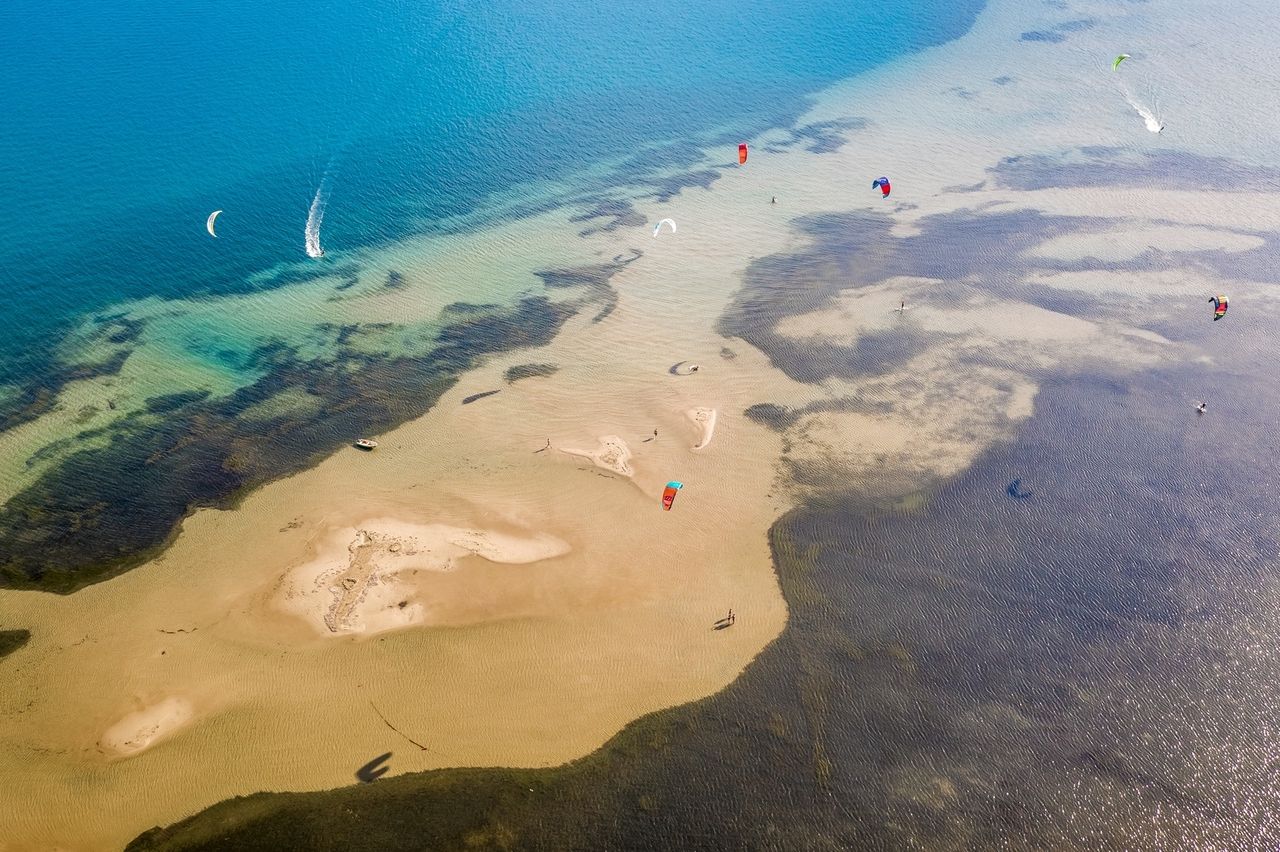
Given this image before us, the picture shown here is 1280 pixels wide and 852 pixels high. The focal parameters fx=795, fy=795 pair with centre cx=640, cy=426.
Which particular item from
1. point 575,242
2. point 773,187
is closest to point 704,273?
point 575,242

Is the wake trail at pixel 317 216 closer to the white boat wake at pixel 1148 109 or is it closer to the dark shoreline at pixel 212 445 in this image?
the dark shoreline at pixel 212 445

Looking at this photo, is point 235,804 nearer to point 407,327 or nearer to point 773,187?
point 407,327

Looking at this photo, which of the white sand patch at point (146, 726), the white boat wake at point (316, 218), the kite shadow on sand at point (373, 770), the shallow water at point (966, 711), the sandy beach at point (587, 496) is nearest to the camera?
the shallow water at point (966, 711)

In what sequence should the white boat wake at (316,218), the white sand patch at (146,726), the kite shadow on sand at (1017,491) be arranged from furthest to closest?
1. the white boat wake at (316,218)
2. the kite shadow on sand at (1017,491)
3. the white sand patch at (146,726)

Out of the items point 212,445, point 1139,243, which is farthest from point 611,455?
point 1139,243

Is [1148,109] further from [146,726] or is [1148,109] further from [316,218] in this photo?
[146,726]

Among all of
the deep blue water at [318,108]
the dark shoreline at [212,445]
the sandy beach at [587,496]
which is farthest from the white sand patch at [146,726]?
the deep blue water at [318,108]
